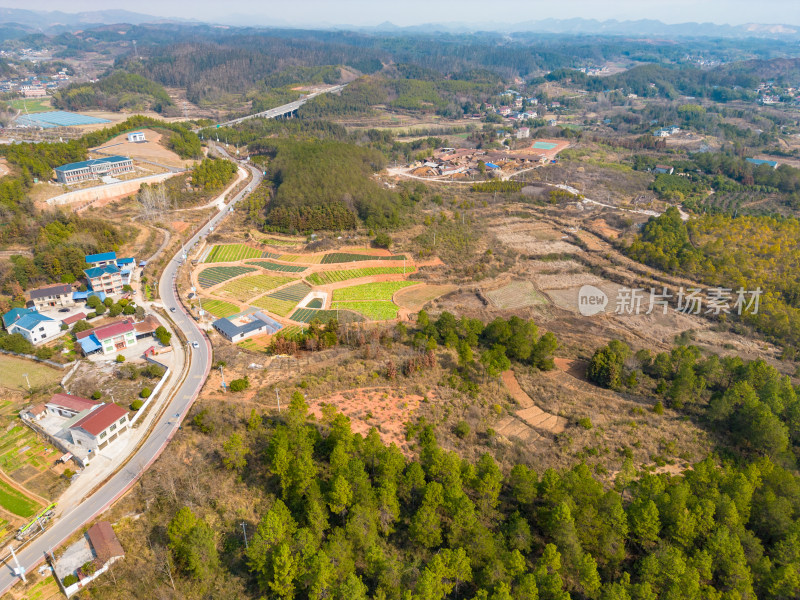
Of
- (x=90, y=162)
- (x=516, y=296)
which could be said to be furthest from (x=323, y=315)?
(x=90, y=162)

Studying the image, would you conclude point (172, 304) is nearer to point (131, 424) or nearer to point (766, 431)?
point (131, 424)

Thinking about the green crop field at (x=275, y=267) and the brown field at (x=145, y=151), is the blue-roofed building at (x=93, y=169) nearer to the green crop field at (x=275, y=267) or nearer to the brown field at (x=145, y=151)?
the brown field at (x=145, y=151)

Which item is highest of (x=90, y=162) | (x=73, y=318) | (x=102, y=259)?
(x=90, y=162)

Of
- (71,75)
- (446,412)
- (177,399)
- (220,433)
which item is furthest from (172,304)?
(71,75)

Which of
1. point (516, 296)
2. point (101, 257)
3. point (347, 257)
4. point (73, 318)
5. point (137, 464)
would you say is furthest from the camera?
point (347, 257)

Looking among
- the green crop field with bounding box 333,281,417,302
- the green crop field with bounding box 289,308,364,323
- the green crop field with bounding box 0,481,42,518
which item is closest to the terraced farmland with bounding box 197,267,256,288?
the green crop field with bounding box 289,308,364,323

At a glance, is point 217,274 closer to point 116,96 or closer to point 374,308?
point 374,308

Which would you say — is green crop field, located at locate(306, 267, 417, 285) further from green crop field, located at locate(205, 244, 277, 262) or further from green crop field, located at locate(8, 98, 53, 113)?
green crop field, located at locate(8, 98, 53, 113)
